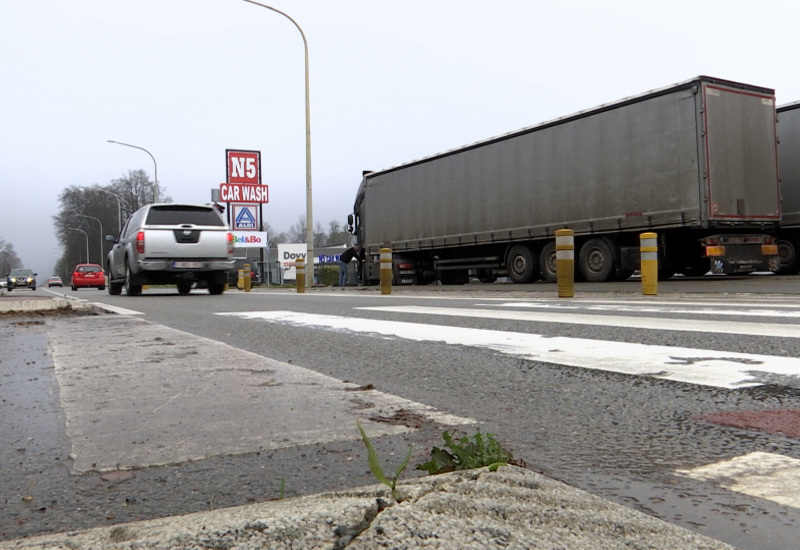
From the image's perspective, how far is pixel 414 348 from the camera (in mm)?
4355

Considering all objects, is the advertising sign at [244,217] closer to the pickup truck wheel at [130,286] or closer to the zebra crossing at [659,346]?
the pickup truck wheel at [130,286]

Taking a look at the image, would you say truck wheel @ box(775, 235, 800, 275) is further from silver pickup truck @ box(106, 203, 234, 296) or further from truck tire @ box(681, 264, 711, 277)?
silver pickup truck @ box(106, 203, 234, 296)

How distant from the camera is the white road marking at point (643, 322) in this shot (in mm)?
4641

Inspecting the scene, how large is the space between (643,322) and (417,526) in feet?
15.3

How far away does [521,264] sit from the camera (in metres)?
17.3

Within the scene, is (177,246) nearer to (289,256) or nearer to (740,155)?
(740,155)

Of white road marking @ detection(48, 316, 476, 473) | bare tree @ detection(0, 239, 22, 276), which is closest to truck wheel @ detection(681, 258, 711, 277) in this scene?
white road marking @ detection(48, 316, 476, 473)

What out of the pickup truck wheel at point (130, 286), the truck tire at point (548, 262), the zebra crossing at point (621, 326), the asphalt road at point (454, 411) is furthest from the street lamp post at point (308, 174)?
the asphalt road at point (454, 411)

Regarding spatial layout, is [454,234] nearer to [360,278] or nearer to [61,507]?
[360,278]

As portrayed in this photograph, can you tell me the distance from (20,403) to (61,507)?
1.45 meters

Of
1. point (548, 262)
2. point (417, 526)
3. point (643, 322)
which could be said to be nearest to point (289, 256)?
point (548, 262)

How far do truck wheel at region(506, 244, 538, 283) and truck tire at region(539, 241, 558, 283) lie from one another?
1.22ft

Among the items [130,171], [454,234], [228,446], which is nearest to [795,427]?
[228,446]

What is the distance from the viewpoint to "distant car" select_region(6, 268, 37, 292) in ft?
146
